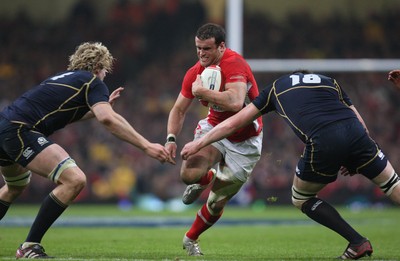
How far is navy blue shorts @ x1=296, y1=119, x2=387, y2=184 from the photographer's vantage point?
756 centimetres

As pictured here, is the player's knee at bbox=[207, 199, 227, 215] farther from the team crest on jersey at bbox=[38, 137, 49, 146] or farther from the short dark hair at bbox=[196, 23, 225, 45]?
the team crest on jersey at bbox=[38, 137, 49, 146]

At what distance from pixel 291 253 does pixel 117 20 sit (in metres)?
17.3

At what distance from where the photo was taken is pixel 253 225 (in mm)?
14523

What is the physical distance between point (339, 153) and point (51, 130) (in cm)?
293

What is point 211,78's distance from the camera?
28.2 feet

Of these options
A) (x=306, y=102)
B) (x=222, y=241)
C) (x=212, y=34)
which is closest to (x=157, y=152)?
(x=306, y=102)

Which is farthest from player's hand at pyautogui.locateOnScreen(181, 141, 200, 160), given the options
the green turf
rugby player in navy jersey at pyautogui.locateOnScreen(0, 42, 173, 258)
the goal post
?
the goal post

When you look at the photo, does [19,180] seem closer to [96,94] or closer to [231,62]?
[96,94]

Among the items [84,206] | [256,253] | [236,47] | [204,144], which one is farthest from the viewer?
[84,206]

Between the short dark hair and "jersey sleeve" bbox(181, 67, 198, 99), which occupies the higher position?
the short dark hair

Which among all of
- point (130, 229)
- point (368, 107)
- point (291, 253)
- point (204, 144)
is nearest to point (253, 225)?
point (130, 229)

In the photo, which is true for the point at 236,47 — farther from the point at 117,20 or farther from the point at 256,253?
the point at 256,253

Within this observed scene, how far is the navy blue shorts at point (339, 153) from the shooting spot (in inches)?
298

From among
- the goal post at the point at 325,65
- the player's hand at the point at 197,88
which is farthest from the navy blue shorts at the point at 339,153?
the goal post at the point at 325,65
